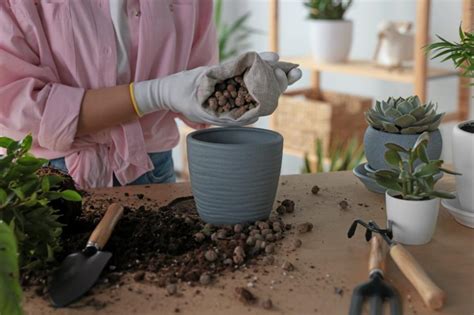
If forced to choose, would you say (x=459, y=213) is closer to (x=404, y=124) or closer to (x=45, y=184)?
(x=404, y=124)

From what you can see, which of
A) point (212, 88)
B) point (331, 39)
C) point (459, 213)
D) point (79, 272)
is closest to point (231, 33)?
point (331, 39)

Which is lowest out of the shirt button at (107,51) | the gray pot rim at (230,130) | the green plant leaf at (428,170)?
the green plant leaf at (428,170)

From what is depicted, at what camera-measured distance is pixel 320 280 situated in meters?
1.00

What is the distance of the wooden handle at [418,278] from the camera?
0.91 meters

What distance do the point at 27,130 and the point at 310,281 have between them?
2.51 ft

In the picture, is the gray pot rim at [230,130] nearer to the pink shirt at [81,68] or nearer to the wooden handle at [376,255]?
the wooden handle at [376,255]

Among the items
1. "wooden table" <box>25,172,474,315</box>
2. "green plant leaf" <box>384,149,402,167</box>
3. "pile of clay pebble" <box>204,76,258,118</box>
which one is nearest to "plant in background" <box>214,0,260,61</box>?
"pile of clay pebble" <box>204,76,258,118</box>

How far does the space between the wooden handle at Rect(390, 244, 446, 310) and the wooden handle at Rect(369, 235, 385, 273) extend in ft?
0.06

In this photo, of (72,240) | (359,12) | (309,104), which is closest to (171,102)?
(72,240)

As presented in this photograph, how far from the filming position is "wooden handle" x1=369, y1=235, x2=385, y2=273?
0.99m

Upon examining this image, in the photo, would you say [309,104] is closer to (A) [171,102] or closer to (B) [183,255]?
(A) [171,102]

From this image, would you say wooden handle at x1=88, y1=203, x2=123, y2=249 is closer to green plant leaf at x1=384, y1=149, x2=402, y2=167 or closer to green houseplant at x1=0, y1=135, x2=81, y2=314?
green houseplant at x1=0, y1=135, x2=81, y2=314

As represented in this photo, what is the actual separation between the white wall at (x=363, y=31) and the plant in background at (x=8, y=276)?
8.13 ft

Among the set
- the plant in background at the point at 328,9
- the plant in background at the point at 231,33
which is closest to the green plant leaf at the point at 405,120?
the plant in background at the point at 328,9
